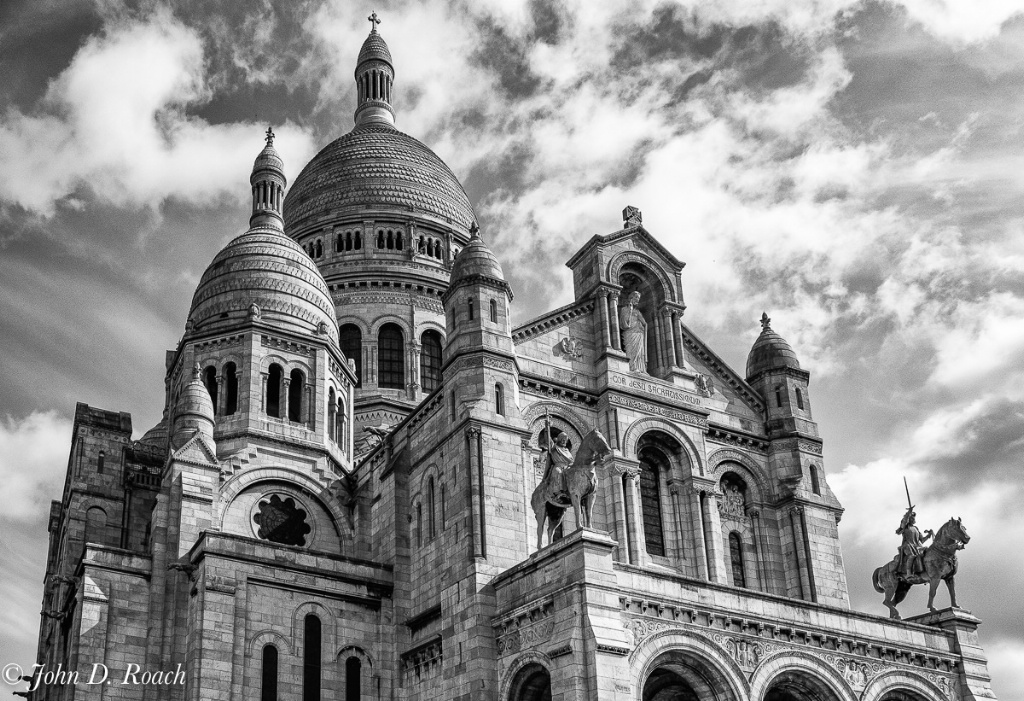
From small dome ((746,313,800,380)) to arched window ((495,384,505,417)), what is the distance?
12842 millimetres

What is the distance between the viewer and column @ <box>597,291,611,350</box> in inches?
1670

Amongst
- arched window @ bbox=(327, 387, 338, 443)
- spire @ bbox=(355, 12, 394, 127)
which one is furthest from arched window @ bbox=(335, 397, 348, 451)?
spire @ bbox=(355, 12, 394, 127)

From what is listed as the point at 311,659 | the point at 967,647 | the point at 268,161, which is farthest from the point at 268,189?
the point at 967,647

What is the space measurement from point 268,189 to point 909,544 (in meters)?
33.1

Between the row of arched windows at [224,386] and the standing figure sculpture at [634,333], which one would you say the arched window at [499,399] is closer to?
the standing figure sculpture at [634,333]

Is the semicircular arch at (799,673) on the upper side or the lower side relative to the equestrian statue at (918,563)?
lower

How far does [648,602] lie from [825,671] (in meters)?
6.37

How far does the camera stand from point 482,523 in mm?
35844

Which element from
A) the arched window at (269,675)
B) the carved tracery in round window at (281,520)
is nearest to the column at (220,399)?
the carved tracery in round window at (281,520)

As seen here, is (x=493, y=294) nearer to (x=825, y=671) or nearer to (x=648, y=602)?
(x=648, y=602)

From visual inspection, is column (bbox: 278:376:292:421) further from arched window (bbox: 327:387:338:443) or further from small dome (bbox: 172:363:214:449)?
small dome (bbox: 172:363:214:449)

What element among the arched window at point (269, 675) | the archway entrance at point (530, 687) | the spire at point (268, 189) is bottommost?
the archway entrance at point (530, 687)

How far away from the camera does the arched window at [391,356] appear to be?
59844 mm

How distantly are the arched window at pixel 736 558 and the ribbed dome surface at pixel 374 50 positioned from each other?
44.7 meters
